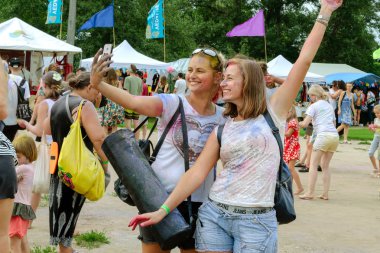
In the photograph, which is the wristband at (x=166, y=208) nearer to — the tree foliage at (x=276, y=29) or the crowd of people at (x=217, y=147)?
the crowd of people at (x=217, y=147)

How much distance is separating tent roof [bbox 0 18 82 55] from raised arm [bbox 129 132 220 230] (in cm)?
1693

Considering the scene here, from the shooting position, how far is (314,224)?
8.27 m

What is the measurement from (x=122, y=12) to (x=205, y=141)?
37.0m

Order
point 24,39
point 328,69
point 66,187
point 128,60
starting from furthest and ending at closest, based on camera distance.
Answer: point 328,69 < point 128,60 < point 24,39 < point 66,187

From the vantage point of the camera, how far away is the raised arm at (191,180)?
3561 mm

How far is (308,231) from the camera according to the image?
784cm

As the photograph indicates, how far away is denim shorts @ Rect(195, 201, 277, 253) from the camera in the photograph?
11.5 feet

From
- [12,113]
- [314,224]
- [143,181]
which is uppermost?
[143,181]

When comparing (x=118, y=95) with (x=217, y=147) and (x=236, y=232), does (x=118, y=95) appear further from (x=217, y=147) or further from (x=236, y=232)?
(x=236, y=232)

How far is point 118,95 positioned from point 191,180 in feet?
2.09

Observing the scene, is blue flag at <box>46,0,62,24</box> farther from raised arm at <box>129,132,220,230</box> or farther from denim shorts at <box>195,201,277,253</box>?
denim shorts at <box>195,201,277,253</box>

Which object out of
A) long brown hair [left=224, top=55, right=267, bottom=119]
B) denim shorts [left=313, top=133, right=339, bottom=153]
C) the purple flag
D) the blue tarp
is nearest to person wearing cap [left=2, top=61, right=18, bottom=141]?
denim shorts [left=313, top=133, right=339, bottom=153]

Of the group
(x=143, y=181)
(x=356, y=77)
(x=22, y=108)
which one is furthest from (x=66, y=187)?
(x=356, y=77)

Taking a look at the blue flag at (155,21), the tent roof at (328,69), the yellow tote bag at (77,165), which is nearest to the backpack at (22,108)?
the yellow tote bag at (77,165)
